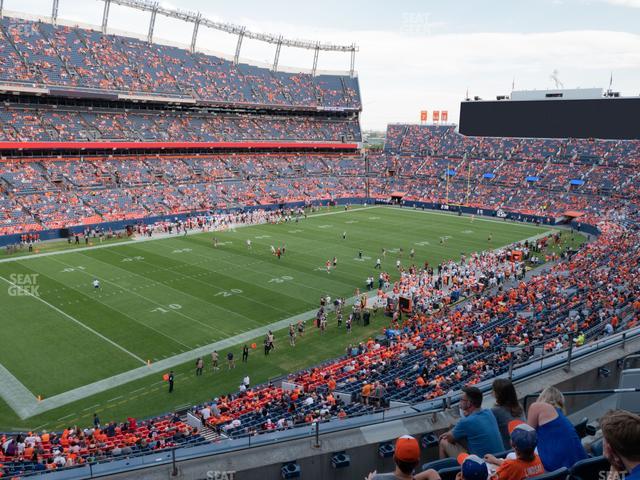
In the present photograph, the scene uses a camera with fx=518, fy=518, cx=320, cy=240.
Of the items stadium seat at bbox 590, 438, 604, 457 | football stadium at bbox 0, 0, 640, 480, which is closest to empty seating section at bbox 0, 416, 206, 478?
football stadium at bbox 0, 0, 640, 480

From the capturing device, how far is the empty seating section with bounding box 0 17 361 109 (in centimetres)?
5694

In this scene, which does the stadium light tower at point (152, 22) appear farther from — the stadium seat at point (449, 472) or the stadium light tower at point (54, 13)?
the stadium seat at point (449, 472)

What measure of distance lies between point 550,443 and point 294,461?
375 cm

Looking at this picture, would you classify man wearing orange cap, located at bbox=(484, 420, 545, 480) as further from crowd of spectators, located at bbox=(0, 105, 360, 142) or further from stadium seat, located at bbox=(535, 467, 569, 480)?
crowd of spectators, located at bbox=(0, 105, 360, 142)

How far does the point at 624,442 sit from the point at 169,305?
27.2 m

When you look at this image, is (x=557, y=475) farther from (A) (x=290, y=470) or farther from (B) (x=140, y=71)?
(B) (x=140, y=71)

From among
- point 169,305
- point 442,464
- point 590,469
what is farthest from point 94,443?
point 169,305

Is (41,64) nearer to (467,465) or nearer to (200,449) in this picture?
(200,449)

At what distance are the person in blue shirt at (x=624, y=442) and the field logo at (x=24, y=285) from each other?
1256 inches

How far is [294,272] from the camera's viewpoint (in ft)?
116

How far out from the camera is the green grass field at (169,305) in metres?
19.9

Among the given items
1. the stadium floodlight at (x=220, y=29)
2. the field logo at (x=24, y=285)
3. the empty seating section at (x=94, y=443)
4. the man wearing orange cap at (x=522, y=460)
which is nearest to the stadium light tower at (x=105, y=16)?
the stadium floodlight at (x=220, y=29)

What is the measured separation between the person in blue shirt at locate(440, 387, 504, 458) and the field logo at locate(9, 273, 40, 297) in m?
30.1

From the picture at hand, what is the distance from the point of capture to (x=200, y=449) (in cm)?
751
